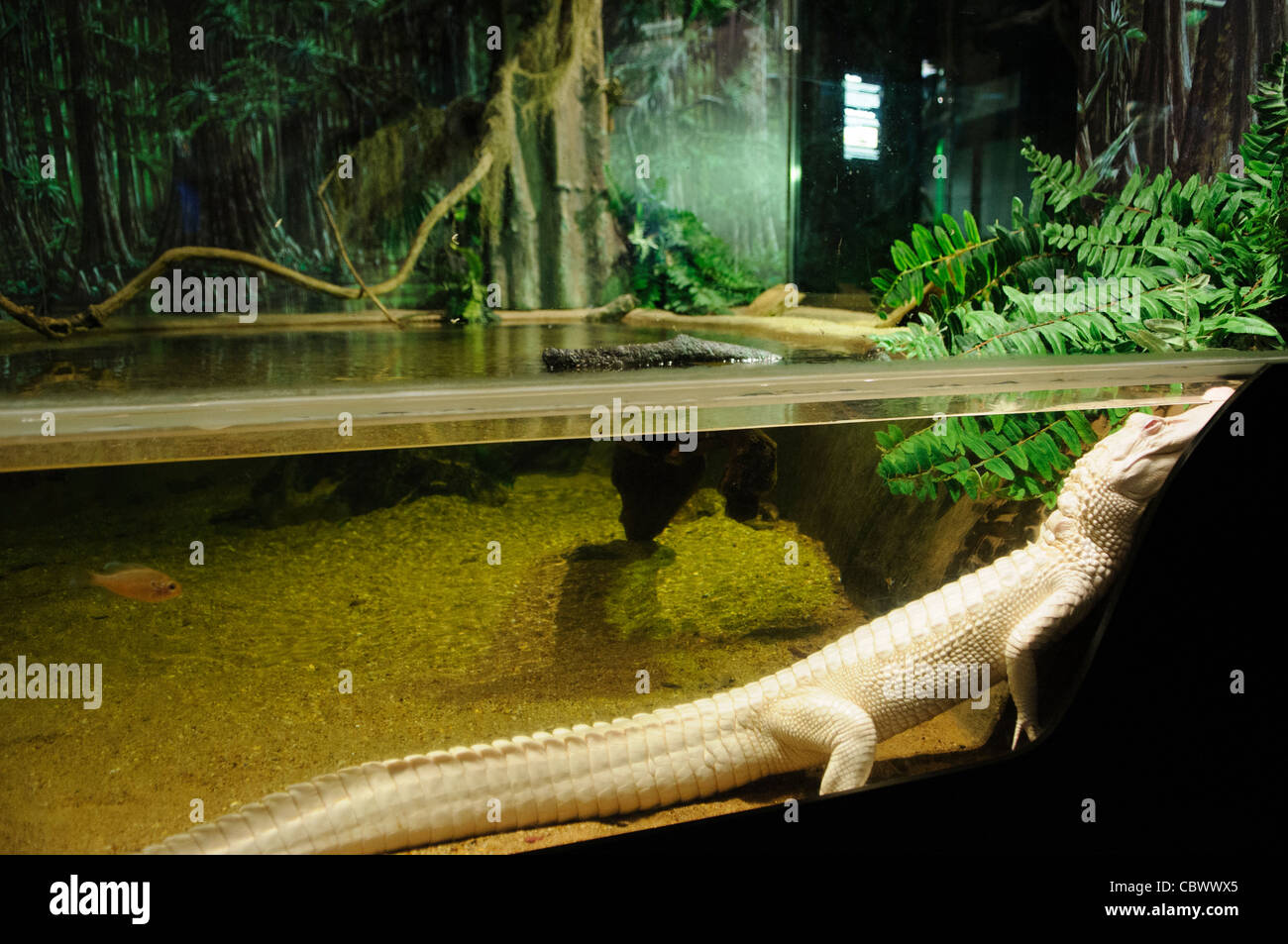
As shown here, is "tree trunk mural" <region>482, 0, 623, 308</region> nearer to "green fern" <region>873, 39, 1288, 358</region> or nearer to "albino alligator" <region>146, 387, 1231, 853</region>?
"green fern" <region>873, 39, 1288, 358</region>

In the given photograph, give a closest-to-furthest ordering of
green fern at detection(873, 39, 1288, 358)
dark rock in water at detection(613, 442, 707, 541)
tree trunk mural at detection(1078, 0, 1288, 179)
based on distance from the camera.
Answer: dark rock in water at detection(613, 442, 707, 541) < green fern at detection(873, 39, 1288, 358) < tree trunk mural at detection(1078, 0, 1288, 179)

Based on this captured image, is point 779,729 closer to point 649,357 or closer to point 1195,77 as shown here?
point 649,357

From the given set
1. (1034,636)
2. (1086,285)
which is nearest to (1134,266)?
(1086,285)

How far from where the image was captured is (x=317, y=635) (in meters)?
1.09

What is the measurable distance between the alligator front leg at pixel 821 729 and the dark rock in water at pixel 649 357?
3.69 feet

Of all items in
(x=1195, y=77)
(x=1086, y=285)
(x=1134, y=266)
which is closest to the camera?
(x=1134, y=266)

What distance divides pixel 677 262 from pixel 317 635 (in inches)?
169

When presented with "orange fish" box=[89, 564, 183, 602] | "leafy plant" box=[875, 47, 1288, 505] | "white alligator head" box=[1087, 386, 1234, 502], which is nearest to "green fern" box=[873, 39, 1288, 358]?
"leafy plant" box=[875, 47, 1288, 505]

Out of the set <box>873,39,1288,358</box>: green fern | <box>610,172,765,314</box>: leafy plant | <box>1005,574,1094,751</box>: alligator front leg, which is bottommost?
<box>1005,574,1094,751</box>: alligator front leg

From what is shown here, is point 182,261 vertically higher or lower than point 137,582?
higher

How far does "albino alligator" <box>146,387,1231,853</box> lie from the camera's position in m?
1.06

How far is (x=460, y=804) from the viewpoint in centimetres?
109

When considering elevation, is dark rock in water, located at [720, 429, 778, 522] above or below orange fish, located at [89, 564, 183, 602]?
above
